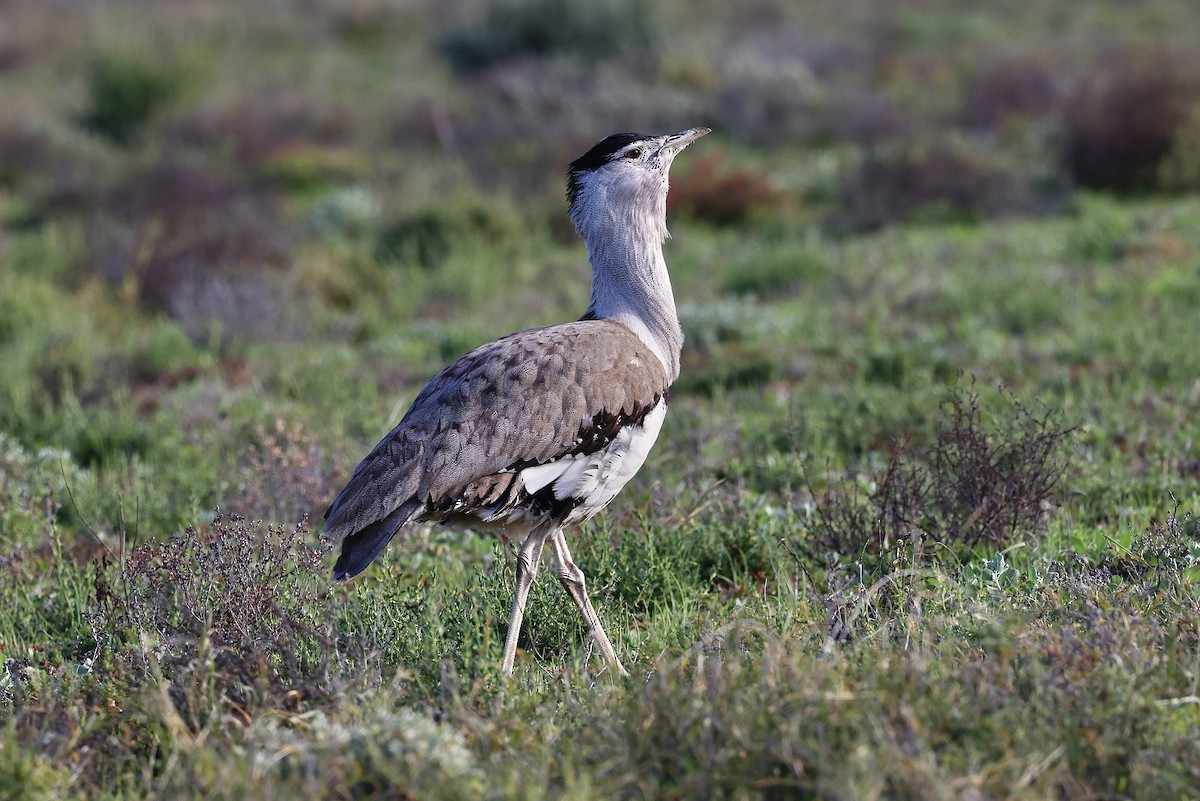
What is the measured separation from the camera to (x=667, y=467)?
19.0ft

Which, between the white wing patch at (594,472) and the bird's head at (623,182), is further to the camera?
the bird's head at (623,182)

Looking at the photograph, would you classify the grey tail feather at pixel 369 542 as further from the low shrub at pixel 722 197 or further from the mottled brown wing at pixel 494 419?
the low shrub at pixel 722 197

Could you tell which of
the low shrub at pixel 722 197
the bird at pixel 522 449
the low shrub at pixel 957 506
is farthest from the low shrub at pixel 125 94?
the low shrub at pixel 957 506

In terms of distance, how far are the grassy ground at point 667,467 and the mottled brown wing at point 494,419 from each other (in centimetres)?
38

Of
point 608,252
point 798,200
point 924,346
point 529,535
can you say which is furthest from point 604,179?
point 798,200

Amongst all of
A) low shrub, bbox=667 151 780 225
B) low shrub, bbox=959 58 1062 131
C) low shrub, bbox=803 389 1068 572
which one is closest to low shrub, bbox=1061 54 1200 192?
low shrub, bbox=959 58 1062 131

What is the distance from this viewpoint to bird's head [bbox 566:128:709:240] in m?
4.64

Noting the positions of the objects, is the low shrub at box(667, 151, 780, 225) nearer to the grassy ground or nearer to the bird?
the grassy ground

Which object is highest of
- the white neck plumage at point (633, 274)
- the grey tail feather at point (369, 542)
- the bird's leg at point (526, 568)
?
the white neck plumage at point (633, 274)

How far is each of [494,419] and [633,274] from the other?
0.92 metres

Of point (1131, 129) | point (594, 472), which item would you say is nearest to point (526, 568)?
point (594, 472)

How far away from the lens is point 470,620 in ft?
13.1

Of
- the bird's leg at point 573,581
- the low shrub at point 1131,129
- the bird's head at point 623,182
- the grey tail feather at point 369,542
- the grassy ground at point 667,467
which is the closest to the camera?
the grassy ground at point 667,467

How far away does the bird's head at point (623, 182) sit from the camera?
4.64 m
